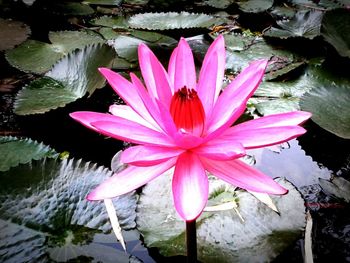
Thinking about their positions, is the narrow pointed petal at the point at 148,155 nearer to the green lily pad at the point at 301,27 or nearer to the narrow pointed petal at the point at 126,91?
the narrow pointed petal at the point at 126,91

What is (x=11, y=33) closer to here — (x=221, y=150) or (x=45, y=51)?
(x=45, y=51)

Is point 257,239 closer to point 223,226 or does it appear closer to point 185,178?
point 223,226

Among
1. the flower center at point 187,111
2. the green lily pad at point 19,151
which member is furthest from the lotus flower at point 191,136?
the green lily pad at point 19,151

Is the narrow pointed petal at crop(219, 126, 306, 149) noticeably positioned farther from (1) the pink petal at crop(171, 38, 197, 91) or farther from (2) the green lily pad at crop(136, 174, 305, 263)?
(2) the green lily pad at crop(136, 174, 305, 263)

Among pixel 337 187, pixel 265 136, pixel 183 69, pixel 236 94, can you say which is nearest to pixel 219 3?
pixel 337 187

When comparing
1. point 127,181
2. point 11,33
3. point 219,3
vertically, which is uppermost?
point 127,181
